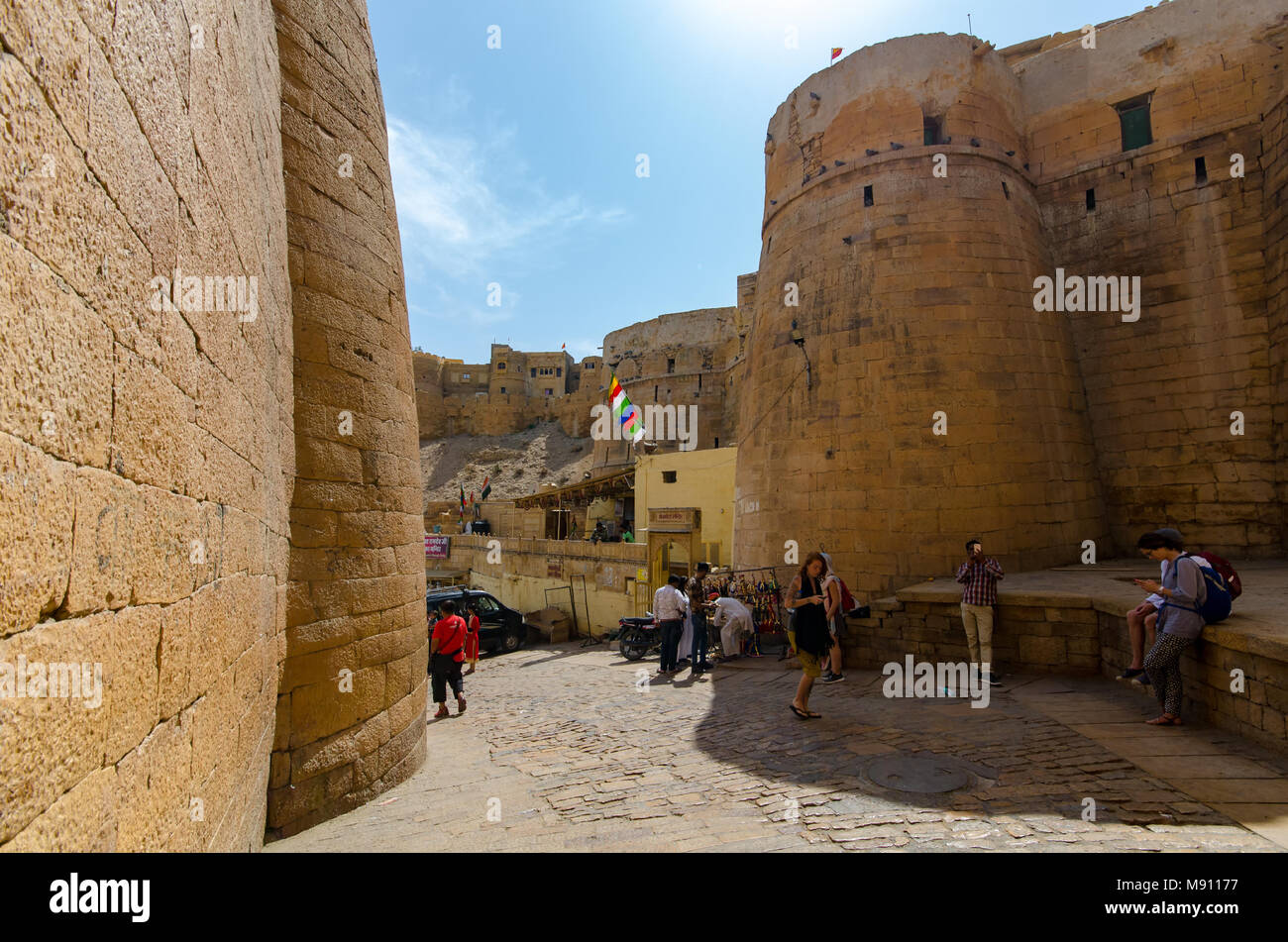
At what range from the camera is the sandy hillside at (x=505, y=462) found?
149 feet

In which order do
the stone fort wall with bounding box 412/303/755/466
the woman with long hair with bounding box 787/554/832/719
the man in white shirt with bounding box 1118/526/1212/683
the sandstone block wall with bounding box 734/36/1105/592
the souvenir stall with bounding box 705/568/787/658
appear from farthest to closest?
the stone fort wall with bounding box 412/303/755/466
the souvenir stall with bounding box 705/568/787/658
the sandstone block wall with bounding box 734/36/1105/592
the woman with long hair with bounding box 787/554/832/719
the man in white shirt with bounding box 1118/526/1212/683

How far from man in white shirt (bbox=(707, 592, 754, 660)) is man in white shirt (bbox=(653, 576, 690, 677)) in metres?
0.60

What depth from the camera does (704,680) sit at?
865cm

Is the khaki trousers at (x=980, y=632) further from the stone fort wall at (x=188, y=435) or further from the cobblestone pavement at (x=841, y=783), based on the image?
the stone fort wall at (x=188, y=435)

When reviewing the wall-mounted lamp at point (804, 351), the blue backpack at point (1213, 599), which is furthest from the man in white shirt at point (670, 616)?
the blue backpack at point (1213, 599)

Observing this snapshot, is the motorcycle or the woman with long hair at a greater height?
the woman with long hair

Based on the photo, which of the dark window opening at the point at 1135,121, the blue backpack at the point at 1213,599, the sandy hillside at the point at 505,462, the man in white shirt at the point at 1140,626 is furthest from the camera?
the sandy hillside at the point at 505,462

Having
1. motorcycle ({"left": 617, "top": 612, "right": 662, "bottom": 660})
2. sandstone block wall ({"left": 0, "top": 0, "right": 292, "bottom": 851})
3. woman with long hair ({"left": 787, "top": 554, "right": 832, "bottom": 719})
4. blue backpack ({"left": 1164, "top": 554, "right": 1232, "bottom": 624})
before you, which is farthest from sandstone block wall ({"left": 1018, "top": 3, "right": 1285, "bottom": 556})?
sandstone block wall ({"left": 0, "top": 0, "right": 292, "bottom": 851})

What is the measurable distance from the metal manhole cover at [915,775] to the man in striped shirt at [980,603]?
9.05 feet

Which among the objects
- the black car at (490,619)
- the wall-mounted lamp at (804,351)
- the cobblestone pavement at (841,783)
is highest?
the wall-mounted lamp at (804,351)

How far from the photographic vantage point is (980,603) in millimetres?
7023

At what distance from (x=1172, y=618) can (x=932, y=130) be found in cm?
951

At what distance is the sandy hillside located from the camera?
45.3m

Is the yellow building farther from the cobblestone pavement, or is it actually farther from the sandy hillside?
the sandy hillside
